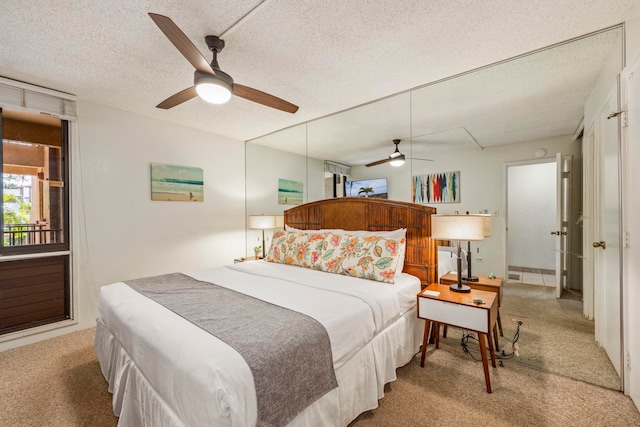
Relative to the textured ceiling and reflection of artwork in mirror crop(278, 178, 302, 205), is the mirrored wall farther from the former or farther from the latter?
reflection of artwork in mirror crop(278, 178, 302, 205)

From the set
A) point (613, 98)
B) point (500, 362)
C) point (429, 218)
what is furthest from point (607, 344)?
point (613, 98)

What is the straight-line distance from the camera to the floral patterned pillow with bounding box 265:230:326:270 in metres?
2.75

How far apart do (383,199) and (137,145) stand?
3.10 meters

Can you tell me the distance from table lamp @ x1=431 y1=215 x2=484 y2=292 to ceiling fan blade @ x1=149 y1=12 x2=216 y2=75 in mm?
2041

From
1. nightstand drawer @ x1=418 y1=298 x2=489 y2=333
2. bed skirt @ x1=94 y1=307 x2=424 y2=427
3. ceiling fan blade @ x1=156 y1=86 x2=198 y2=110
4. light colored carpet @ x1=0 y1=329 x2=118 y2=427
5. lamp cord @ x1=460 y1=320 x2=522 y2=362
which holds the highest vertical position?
ceiling fan blade @ x1=156 y1=86 x2=198 y2=110

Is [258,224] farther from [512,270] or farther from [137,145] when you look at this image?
[512,270]

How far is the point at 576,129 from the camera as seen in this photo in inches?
83.7

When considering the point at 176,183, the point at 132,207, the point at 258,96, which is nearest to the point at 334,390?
the point at 258,96

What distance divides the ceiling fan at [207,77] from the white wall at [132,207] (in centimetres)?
144

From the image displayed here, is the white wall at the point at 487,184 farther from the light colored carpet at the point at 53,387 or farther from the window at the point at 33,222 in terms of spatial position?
the window at the point at 33,222

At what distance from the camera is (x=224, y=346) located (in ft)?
3.79

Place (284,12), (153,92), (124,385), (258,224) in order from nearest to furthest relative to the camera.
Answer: (124,385) < (284,12) < (153,92) < (258,224)

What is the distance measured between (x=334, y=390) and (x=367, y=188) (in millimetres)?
2061

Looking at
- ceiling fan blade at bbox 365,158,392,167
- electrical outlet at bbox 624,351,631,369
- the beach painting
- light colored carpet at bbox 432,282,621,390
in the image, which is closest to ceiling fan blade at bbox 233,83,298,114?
ceiling fan blade at bbox 365,158,392,167
